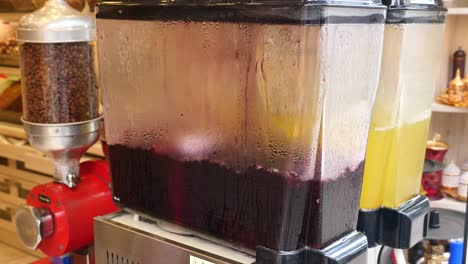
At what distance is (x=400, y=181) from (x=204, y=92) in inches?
15.8

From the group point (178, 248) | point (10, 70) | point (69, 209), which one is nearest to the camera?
point (178, 248)

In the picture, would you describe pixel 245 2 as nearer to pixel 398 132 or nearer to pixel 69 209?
pixel 398 132

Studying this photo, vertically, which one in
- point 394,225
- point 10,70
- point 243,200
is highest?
point 243,200

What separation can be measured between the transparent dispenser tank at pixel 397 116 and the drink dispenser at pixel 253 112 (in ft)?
0.41

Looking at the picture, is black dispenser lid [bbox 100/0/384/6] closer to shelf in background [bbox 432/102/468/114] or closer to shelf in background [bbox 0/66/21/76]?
shelf in background [bbox 432/102/468/114]

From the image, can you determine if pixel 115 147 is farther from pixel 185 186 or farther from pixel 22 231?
pixel 22 231

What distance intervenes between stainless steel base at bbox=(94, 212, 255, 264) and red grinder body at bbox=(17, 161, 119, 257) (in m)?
0.24

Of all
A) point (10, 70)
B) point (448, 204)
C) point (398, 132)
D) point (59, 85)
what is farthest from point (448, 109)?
point (10, 70)

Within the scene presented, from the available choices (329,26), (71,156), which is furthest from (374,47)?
(71,156)

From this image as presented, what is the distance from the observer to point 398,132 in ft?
2.98

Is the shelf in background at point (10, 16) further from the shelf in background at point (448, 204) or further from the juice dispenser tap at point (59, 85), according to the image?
the shelf in background at point (448, 204)

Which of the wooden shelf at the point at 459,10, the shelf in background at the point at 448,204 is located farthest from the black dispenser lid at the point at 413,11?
the shelf in background at the point at 448,204

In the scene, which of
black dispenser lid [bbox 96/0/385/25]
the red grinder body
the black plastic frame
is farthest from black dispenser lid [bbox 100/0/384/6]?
the red grinder body

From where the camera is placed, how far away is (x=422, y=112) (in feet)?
3.17
